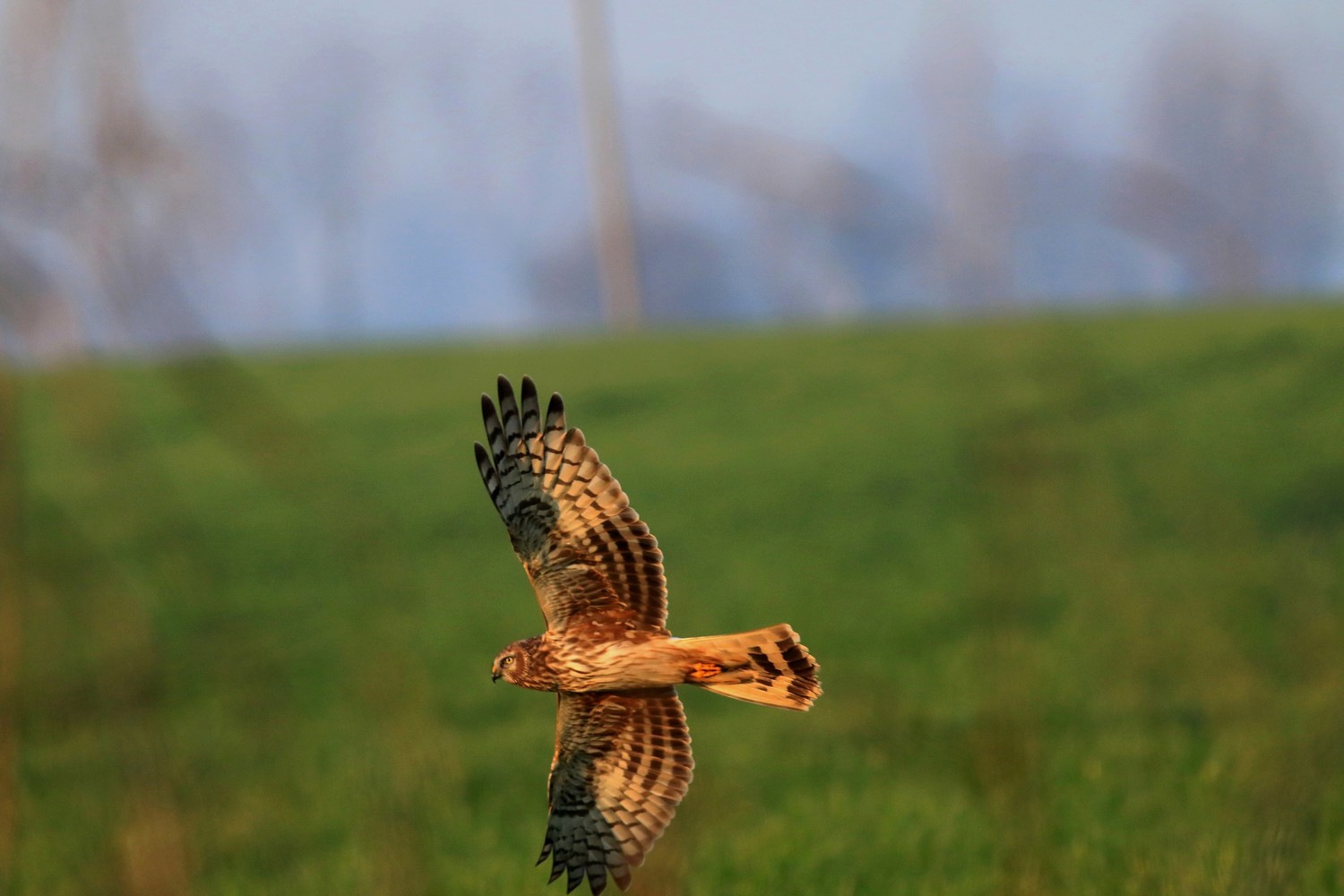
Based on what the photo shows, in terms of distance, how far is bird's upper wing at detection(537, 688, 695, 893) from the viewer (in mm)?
1572

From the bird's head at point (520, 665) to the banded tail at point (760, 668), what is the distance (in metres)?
0.16

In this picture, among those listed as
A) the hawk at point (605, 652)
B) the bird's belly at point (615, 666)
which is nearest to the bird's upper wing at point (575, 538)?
the hawk at point (605, 652)

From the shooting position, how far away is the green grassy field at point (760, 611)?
4.83 ft

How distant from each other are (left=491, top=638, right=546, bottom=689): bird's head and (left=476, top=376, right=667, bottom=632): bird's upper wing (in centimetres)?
4

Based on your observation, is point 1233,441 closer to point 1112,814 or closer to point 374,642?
point 1112,814

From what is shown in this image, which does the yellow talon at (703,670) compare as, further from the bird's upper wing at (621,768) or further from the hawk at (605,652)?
the bird's upper wing at (621,768)

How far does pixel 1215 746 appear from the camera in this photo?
8.13 metres

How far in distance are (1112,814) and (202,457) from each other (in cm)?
1943

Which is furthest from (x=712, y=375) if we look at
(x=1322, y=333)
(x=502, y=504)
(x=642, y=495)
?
(x=502, y=504)

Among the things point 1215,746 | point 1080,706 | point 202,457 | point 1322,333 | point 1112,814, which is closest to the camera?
point 1112,814

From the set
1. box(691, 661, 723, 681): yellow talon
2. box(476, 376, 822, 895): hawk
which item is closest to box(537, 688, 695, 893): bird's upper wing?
box(476, 376, 822, 895): hawk

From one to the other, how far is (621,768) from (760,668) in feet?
1.24

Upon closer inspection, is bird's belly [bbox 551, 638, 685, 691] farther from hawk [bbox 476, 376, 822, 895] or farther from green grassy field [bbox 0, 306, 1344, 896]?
green grassy field [bbox 0, 306, 1344, 896]

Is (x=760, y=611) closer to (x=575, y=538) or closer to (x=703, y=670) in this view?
(x=575, y=538)
